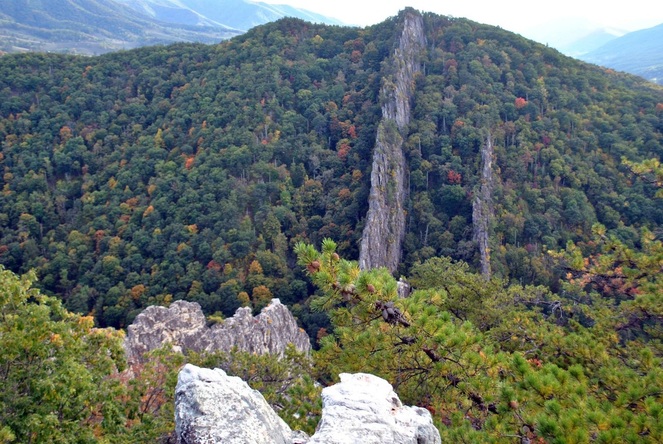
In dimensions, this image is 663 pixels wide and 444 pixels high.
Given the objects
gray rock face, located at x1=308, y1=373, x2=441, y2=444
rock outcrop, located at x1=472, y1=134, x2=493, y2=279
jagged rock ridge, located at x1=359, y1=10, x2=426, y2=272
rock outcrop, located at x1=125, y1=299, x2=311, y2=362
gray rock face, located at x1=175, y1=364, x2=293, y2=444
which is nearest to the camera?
gray rock face, located at x1=308, y1=373, x2=441, y2=444

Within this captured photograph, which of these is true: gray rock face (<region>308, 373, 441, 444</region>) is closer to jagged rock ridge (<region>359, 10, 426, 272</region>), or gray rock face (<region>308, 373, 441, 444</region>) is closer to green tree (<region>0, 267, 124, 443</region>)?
green tree (<region>0, 267, 124, 443</region>)

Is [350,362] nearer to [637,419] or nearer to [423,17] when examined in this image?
[637,419]

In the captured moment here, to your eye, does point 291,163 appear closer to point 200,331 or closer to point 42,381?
point 200,331

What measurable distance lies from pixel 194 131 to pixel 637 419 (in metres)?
59.2

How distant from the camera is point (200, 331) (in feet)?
100

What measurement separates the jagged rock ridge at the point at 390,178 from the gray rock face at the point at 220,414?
3350cm

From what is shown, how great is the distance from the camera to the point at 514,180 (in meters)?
51.2

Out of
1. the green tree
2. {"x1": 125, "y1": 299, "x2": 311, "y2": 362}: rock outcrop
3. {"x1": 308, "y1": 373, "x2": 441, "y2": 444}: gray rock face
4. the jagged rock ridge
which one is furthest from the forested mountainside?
{"x1": 308, "y1": 373, "x2": 441, "y2": 444}: gray rock face

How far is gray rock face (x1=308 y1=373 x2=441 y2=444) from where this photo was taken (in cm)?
562

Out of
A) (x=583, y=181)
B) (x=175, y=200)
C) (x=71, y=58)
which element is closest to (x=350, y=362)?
(x=175, y=200)

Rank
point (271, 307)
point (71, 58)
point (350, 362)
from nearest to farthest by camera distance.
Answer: point (350, 362)
point (271, 307)
point (71, 58)

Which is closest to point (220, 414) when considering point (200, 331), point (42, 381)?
point (42, 381)

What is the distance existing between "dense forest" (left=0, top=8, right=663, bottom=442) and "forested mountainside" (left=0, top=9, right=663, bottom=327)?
0.84 feet

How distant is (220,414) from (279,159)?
51.6 meters
